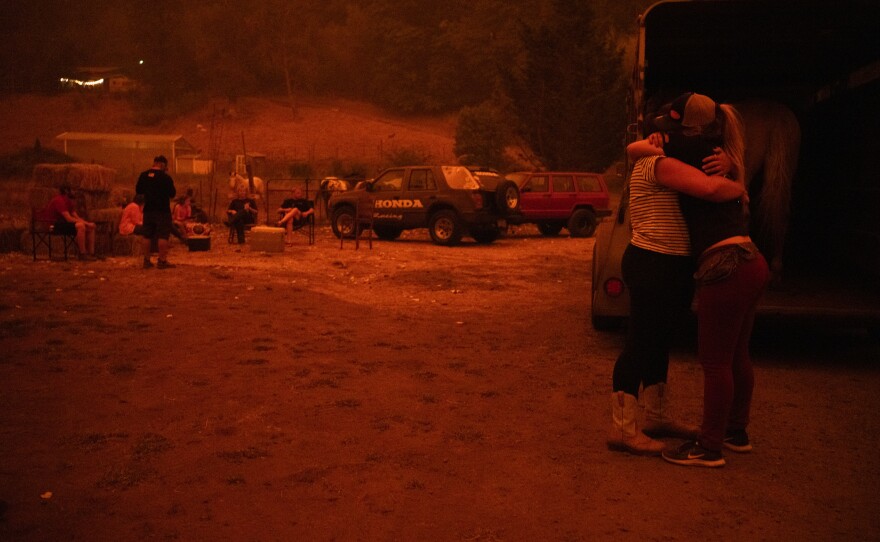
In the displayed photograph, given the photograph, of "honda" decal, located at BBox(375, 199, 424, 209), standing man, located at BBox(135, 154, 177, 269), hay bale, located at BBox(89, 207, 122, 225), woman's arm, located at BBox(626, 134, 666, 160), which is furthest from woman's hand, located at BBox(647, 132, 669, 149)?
"honda" decal, located at BBox(375, 199, 424, 209)

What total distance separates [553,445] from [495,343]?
3.10 metres

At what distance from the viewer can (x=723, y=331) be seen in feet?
13.8

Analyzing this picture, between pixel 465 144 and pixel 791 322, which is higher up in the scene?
pixel 465 144

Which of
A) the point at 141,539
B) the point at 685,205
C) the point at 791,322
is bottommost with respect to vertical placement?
the point at 141,539

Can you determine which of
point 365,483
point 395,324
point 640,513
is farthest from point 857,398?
point 395,324

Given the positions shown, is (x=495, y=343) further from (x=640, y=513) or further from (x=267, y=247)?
(x=267, y=247)

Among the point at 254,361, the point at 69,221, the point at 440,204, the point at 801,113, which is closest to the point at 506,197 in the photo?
the point at 440,204

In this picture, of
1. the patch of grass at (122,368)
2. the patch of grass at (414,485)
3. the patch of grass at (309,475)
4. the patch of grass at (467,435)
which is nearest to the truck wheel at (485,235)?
the patch of grass at (122,368)

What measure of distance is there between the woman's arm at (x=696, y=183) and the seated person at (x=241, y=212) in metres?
15.0

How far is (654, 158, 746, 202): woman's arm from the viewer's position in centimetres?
414

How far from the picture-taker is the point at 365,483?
4129mm

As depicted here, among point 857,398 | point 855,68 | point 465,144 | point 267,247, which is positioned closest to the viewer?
point 857,398

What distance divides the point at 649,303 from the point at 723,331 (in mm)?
390

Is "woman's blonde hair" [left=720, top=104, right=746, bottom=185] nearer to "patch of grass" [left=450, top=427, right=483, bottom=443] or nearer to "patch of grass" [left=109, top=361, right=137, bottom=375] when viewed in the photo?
"patch of grass" [left=450, top=427, right=483, bottom=443]
